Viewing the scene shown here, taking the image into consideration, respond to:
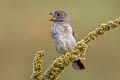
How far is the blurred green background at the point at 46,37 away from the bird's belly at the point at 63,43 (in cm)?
279

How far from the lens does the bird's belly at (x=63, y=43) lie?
20.6 feet

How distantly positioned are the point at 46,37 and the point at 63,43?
6.46 meters

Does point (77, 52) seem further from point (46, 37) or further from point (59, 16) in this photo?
point (46, 37)

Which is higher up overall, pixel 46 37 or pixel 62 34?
pixel 46 37

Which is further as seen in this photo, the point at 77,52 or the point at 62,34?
the point at 62,34

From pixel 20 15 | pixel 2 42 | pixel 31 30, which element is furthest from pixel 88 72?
pixel 20 15

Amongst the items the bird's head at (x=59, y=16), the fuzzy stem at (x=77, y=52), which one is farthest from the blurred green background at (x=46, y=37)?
the fuzzy stem at (x=77, y=52)

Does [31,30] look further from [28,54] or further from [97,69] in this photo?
[97,69]

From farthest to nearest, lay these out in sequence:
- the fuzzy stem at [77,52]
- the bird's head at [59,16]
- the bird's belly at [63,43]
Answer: the bird's head at [59,16] → the bird's belly at [63,43] → the fuzzy stem at [77,52]

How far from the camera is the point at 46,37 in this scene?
42.1ft

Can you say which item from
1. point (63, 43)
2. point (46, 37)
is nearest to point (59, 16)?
point (63, 43)

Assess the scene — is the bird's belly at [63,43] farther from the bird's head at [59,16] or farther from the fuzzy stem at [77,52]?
the fuzzy stem at [77,52]

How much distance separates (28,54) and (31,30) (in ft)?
6.31

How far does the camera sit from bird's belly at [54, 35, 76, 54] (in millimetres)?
6285
